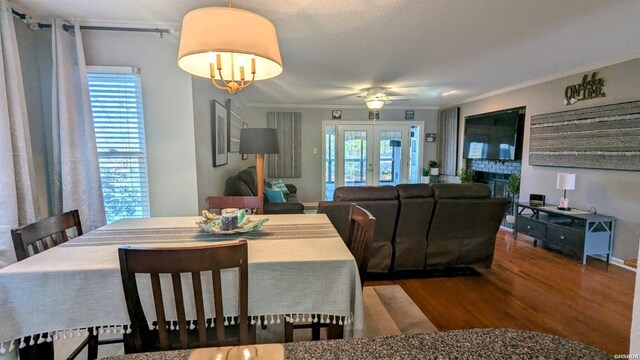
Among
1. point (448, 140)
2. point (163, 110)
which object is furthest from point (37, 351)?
point (448, 140)

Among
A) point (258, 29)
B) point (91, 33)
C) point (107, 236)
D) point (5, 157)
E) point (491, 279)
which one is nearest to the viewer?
point (258, 29)

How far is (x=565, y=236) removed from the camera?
336cm

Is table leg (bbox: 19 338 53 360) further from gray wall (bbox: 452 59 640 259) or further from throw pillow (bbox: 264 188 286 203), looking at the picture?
gray wall (bbox: 452 59 640 259)

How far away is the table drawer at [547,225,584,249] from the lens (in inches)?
127

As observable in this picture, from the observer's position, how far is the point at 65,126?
224cm

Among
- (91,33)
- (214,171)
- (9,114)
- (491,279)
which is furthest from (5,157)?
(491,279)

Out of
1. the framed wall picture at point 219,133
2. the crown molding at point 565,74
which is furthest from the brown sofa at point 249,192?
the crown molding at point 565,74

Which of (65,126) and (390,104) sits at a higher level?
(390,104)

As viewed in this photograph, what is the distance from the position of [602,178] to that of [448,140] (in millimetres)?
3107

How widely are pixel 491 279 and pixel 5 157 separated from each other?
401 cm

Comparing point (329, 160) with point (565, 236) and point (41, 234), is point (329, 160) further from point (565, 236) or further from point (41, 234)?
point (41, 234)

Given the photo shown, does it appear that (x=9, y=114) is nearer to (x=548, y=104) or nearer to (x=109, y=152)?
(x=109, y=152)

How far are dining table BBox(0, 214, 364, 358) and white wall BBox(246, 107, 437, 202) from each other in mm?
5106

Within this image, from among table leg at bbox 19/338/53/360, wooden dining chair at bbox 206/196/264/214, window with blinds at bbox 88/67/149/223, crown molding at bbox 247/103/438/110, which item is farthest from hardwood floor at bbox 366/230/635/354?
crown molding at bbox 247/103/438/110
